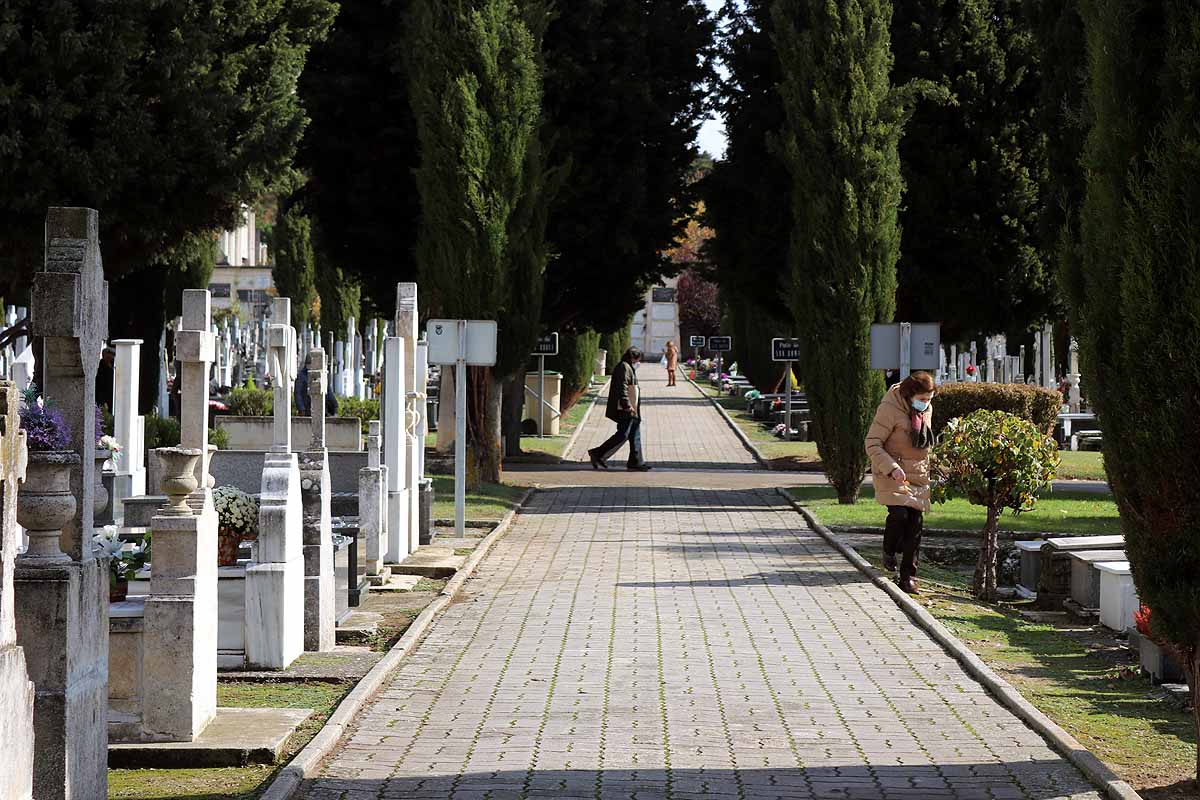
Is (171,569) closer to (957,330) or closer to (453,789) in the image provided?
(453,789)

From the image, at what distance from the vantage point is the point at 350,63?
26.5 meters

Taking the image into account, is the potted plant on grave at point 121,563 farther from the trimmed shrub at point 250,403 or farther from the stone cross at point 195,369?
the trimmed shrub at point 250,403

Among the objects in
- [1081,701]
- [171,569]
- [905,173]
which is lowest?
[1081,701]

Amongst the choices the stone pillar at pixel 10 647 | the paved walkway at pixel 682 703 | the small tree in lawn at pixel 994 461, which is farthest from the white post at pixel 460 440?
the stone pillar at pixel 10 647

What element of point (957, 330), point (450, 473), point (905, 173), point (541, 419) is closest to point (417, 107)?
point (450, 473)

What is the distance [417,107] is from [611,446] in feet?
25.7

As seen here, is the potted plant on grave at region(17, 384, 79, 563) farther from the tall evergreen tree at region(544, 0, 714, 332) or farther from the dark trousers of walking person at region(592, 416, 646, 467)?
the dark trousers of walking person at region(592, 416, 646, 467)

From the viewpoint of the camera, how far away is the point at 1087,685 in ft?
31.9

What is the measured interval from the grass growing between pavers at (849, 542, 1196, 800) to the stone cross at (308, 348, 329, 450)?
4441mm

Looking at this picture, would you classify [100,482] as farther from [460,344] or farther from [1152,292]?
[1152,292]

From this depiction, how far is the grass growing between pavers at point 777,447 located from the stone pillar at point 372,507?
40.0 feet

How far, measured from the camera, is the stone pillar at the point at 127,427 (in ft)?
56.7

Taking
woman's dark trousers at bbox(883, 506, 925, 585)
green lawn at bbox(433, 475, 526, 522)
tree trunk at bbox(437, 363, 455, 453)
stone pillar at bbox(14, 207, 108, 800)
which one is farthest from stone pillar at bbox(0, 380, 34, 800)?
tree trunk at bbox(437, 363, 455, 453)

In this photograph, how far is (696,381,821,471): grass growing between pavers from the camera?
30672mm
